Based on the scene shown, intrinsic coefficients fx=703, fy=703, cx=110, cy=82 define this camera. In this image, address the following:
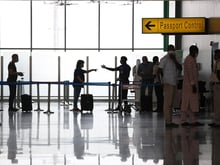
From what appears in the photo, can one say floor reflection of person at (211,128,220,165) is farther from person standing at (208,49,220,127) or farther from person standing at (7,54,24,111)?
person standing at (7,54,24,111)

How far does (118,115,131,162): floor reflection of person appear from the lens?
983 centimetres

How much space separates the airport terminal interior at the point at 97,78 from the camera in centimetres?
1020

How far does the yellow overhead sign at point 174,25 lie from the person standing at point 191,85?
19.0ft

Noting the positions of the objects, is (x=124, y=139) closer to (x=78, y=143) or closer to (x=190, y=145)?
(x=78, y=143)

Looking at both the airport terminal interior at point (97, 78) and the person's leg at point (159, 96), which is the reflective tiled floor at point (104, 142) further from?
the person's leg at point (159, 96)

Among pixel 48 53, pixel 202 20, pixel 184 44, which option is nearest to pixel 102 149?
pixel 202 20

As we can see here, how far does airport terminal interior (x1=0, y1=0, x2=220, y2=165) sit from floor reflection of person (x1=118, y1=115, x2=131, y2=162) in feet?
0.06

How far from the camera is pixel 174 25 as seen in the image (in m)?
21.0

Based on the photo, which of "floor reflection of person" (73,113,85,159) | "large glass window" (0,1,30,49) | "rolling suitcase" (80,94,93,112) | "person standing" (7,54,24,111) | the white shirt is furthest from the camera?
→ "large glass window" (0,1,30,49)

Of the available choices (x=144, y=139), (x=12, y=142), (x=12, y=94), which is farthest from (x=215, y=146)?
(x=12, y=94)

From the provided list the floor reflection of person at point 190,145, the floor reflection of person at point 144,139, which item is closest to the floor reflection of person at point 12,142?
the floor reflection of person at point 144,139

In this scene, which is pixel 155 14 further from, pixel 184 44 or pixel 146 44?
pixel 184 44

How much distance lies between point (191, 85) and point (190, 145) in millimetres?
3820

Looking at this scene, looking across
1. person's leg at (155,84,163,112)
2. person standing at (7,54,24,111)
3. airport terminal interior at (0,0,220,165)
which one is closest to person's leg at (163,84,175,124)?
airport terminal interior at (0,0,220,165)
